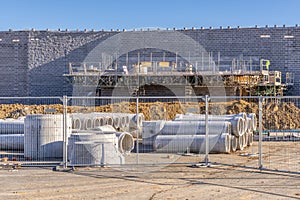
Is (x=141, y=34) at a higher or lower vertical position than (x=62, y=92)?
higher

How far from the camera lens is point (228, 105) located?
28.8m

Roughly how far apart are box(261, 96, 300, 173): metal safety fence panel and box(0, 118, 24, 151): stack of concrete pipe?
7614 mm

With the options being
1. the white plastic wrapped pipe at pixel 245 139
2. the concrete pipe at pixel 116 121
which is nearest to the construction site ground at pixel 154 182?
the white plastic wrapped pipe at pixel 245 139

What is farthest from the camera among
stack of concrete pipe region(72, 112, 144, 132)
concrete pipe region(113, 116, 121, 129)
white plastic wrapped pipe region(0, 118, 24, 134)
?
concrete pipe region(113, 116, 121, 129)

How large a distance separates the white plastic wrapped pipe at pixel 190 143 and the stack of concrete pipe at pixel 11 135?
439 cm

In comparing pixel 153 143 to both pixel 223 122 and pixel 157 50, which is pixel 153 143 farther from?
pixel 157 50

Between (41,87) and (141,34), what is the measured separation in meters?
8.97

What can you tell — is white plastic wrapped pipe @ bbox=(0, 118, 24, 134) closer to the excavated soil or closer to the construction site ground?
the construction site ground

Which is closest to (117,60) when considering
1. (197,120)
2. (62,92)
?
(62,92)

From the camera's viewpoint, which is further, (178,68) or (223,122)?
(178,68)

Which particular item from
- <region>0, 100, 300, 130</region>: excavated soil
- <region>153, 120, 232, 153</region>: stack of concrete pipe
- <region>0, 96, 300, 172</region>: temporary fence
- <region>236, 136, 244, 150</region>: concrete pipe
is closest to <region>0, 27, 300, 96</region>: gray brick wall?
<region>0, 100, 300, 130</region>: excavated soil

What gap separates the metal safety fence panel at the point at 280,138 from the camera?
494 inches

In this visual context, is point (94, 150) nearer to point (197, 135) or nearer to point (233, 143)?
point (197, 135)

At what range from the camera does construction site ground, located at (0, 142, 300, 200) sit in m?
8.55
